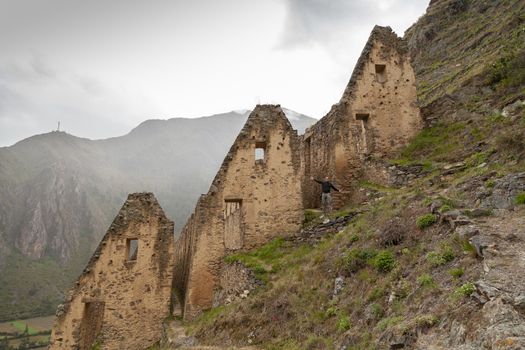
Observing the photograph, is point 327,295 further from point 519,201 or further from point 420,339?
point 519,201

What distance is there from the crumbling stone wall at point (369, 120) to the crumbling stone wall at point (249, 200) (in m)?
2.70

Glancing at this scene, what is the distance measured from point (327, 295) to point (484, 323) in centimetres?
443

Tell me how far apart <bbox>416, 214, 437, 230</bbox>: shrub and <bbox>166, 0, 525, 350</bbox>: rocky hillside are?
0.02 m

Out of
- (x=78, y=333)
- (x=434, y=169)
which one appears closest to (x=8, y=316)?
(x=78, y=333)

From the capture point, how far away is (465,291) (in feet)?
Answer: 19.2

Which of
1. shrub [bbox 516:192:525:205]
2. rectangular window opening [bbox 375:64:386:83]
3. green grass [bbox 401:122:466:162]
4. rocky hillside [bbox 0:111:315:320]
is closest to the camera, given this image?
shrub [bbox 516:192:525:205]

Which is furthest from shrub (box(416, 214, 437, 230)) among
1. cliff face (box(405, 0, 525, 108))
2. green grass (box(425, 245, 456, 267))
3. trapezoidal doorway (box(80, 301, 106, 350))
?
trapezoidal doorway (box(80, 301, 106, 350))

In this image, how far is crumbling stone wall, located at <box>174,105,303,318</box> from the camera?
1509cm

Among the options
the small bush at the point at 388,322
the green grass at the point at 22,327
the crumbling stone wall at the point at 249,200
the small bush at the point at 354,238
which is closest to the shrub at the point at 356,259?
the small bush at the point at 354,238

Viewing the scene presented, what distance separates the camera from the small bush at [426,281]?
6.84 meters

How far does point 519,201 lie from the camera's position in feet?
27.4

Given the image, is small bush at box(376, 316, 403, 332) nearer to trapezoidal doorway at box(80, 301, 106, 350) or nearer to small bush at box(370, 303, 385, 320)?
small bush at box(370, 303, 385, 320)

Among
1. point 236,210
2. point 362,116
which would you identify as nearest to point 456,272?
point 236,210

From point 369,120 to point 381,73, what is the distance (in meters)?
2.71
